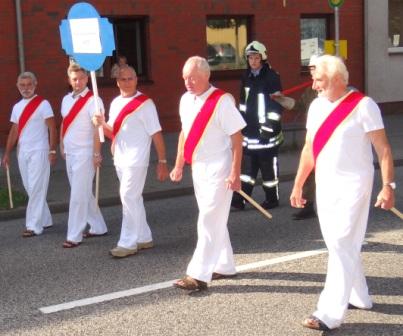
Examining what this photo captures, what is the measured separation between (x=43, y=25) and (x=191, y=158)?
33.3 ft

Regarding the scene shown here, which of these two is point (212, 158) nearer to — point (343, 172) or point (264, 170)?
point (343, 172)

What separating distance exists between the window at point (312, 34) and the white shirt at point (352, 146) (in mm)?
14746

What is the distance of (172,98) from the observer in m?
Result: 16.9

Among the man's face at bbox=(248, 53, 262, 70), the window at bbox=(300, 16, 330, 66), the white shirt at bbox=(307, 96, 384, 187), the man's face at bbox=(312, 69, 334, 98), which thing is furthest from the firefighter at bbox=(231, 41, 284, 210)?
the window at bbox=(300, 16, 330, 66)

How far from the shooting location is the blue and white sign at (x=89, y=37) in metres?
7.04

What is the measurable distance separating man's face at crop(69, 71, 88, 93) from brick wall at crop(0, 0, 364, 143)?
779 centimetres

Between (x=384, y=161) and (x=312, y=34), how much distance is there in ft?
49.8

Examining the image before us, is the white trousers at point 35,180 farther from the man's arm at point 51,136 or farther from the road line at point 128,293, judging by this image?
the road line at point 128,293

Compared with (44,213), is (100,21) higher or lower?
higher

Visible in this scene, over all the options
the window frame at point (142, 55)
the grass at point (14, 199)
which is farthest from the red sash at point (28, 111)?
the window frame at point (142, 55)

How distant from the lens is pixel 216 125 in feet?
18.4

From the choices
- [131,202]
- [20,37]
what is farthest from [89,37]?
[20,37]

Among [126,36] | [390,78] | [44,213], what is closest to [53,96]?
[126,36]

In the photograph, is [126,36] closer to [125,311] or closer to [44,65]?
[44,65]
